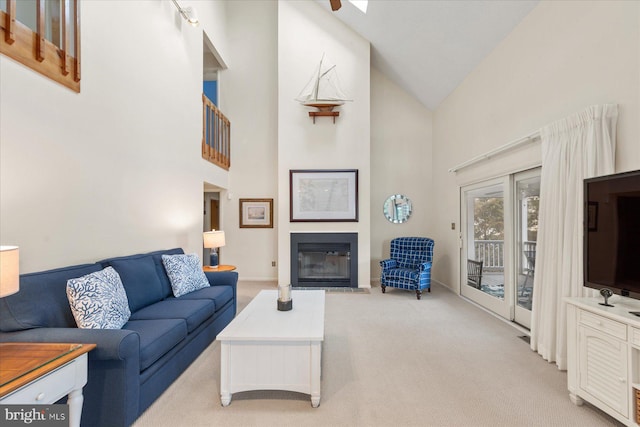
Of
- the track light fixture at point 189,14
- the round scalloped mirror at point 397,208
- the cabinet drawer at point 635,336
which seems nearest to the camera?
the cabinet drawer at point 635,336

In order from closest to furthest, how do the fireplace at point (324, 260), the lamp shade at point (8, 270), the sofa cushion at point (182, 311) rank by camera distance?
the lamp shade at point (8, 270), the sofa cushion at point (182, 311), the fireplace at point (324, 260)

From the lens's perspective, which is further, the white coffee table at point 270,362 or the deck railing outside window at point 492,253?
the deck railing outside window at point 492,253

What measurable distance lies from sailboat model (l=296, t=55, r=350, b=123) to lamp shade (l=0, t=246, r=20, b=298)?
4.65 meters

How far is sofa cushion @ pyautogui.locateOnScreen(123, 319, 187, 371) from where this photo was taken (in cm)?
207

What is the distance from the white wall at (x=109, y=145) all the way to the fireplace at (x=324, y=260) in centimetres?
182

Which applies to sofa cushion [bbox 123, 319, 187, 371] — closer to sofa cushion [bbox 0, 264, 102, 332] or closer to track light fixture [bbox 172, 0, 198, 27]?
sofa cushion [bbox 0, 264, 102, 332]

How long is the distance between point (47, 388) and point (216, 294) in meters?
2.03

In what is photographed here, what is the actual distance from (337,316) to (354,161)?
114 inches

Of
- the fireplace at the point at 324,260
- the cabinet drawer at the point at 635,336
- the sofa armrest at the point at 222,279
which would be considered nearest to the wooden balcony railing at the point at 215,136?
the fireplace at the point at 324,260

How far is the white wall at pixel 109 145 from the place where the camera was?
6.78ft

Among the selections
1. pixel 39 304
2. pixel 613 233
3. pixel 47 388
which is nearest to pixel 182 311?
pixel 39 304

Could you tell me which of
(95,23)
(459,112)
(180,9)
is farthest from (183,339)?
(459,112)

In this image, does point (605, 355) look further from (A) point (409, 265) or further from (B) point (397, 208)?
(B) point (397, 208)

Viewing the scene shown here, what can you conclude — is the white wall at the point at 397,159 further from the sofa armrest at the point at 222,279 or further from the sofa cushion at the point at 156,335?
the sofa cushion at the point at 156,335
